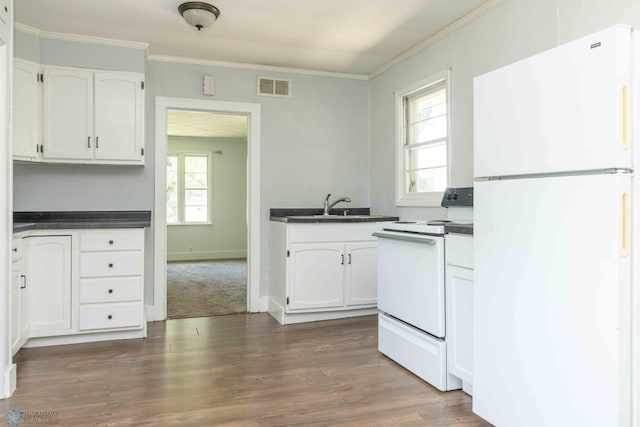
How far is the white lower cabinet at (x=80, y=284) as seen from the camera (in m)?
3.19

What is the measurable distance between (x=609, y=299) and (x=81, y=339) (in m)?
3.44

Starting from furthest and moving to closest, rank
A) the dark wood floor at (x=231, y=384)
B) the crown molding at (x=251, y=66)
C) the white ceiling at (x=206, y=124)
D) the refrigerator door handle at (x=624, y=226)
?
the white ceiling at (x=206, y=124), the crown molding at (x=251, y=66), the dark wood floor at (x=231, y=384), the refrigerator door handle at (x=624, y=226)

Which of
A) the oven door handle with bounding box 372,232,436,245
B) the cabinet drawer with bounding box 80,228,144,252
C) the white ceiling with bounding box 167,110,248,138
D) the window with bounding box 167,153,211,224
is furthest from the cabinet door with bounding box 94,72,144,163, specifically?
the window with bounding box 167,153,211,224

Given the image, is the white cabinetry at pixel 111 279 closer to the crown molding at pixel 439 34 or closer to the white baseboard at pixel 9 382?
the white baseboard at pixel 9 382

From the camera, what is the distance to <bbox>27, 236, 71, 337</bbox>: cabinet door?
126 inches

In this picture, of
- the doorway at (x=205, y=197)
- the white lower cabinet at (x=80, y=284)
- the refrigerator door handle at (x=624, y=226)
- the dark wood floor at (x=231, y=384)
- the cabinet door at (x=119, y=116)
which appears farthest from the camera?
the doorway at (x=205, y=197)

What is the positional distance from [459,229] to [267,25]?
2.17 meters

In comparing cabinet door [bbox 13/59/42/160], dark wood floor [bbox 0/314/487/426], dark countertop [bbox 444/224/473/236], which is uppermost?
cabinet door [bbox 13/59/42/160]

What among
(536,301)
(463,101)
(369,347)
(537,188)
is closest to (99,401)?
(369,347)

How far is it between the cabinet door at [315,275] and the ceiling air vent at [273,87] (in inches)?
62.7

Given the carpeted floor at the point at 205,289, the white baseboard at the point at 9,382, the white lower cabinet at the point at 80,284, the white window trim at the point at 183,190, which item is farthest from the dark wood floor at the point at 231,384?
the white window trim at the point at 183,190

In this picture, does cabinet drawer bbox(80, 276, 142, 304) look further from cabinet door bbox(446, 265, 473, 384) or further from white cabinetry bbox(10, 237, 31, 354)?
cabinet door bbox(446, 265, 473, 384)

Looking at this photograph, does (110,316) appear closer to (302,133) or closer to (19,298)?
(19,298)

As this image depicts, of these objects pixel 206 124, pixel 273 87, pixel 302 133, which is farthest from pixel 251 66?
pixel 206 124
